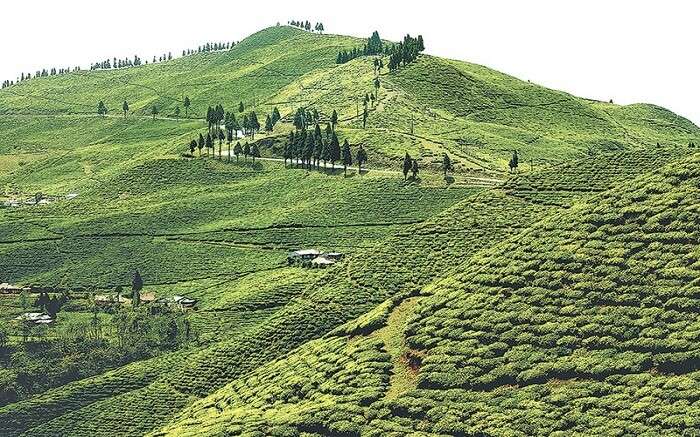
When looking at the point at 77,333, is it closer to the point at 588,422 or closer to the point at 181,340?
the point at 181,340

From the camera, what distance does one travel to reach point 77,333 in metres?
160

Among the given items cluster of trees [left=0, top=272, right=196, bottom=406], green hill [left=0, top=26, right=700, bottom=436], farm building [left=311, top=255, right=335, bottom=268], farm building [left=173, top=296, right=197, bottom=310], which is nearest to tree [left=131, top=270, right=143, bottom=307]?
cluster of trees [left=0, top=272, right=196, bottom=406]

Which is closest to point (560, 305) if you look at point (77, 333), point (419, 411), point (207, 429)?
point (419, 411)

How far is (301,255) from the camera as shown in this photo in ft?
606

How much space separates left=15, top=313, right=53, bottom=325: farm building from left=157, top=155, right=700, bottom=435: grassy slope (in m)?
69.2

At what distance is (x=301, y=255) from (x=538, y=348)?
105 meters

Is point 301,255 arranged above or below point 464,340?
below

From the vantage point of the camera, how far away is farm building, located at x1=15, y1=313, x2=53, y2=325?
6604 inches

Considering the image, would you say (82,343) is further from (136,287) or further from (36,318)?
(136,287)

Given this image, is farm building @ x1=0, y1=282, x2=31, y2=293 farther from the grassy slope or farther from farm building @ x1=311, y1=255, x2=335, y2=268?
the grassy slope

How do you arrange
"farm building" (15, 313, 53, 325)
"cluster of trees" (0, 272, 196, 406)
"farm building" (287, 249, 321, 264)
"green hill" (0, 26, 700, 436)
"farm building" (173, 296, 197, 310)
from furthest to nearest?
"farm building" (287, 249, 321, 264), "farm building" (173, 296, 197, 310), "farm building" (15, 313, 53, 325), "cluster of trees" (0, 272, 196, 406), "green hill" (0, 26, 700, 436)

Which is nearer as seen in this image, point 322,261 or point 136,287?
point 322,261

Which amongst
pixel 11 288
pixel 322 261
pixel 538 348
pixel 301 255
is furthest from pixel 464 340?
pixel 11 288

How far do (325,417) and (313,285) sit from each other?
2597 inches
